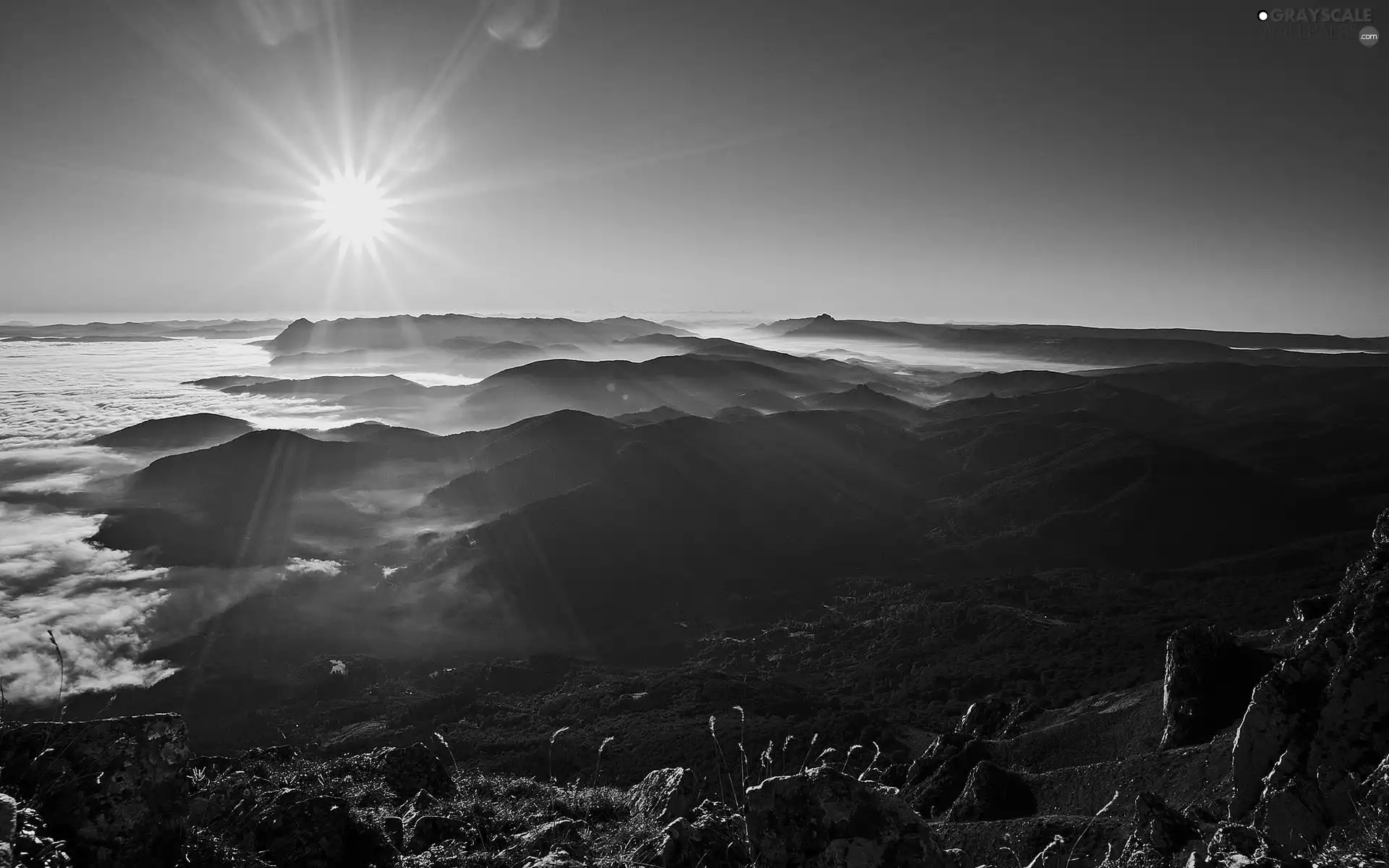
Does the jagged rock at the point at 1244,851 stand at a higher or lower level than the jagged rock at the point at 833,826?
higher

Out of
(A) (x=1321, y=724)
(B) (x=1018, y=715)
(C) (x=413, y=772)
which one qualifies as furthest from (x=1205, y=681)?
(C) (x=413, y=772)

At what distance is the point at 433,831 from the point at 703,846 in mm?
4061

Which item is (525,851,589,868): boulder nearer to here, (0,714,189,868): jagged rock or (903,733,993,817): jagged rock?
(0,714,189,868): jagged rock

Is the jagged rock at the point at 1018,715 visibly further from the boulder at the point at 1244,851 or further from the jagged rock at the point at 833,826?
the jagged rock at the point at 833,826

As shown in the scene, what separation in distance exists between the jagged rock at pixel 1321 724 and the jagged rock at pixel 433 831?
9549mm

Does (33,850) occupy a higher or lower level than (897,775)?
higher

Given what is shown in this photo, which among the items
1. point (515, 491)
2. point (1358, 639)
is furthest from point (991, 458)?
point (1358, 639)

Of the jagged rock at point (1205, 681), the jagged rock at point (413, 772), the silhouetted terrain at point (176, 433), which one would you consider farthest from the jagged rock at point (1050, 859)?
the silhouetted terrain at point (176, 433)

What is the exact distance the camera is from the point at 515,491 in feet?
434

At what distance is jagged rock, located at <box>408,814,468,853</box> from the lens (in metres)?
8.10

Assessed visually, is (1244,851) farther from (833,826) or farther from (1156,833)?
(1156,833)

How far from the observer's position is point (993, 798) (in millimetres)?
22297

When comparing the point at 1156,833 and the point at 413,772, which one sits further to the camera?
the point at 413,772

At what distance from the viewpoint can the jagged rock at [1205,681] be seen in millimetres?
23812
